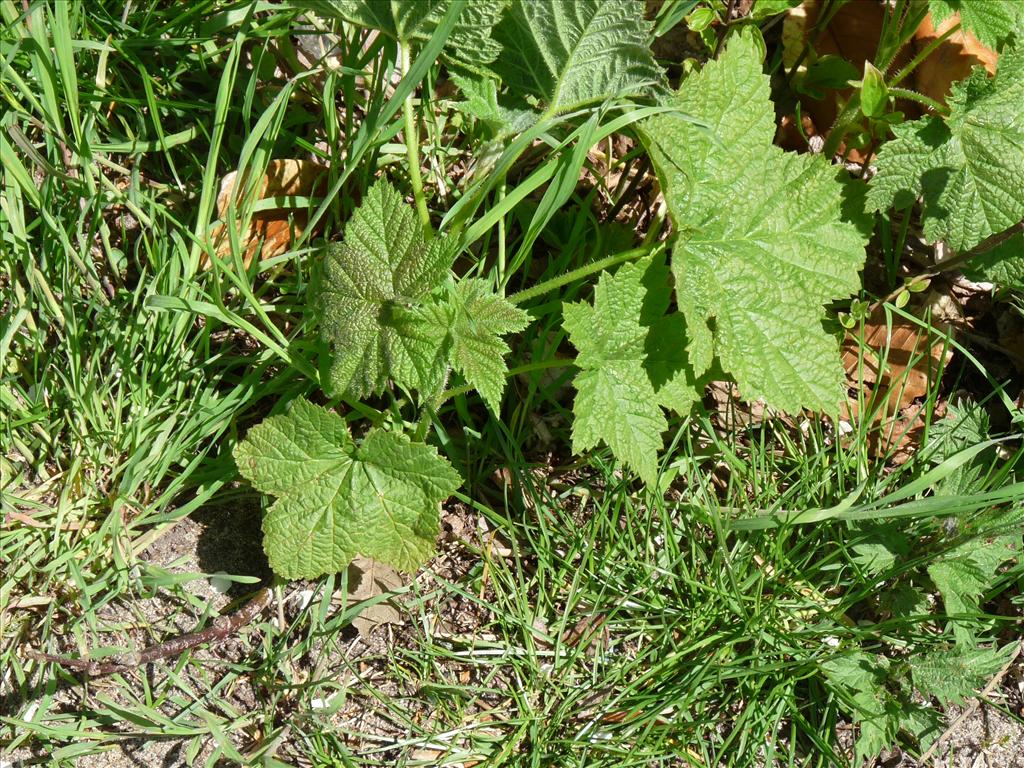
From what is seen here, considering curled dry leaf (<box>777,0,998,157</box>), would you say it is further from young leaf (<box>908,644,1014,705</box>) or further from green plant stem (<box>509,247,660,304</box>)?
young leaf (<box>908,644,1014,705</box>)

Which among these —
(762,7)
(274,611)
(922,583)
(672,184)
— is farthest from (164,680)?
(762,7)

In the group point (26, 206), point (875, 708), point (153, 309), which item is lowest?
point (875, 708)

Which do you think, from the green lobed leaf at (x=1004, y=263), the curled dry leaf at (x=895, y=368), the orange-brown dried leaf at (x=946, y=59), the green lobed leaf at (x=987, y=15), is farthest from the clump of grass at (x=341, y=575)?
the orange-brown dried leaf at (x=946, y=59)

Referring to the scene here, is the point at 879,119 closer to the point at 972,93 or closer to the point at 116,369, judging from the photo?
the point at 972,93

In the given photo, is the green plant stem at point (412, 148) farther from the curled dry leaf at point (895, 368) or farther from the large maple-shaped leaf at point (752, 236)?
the curled dry leaf at point (895, 368)

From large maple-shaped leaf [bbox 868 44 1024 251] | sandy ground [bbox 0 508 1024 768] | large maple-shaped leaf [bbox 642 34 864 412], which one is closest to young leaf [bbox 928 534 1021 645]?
sandy ground [bbox 0 508 1024 768]
